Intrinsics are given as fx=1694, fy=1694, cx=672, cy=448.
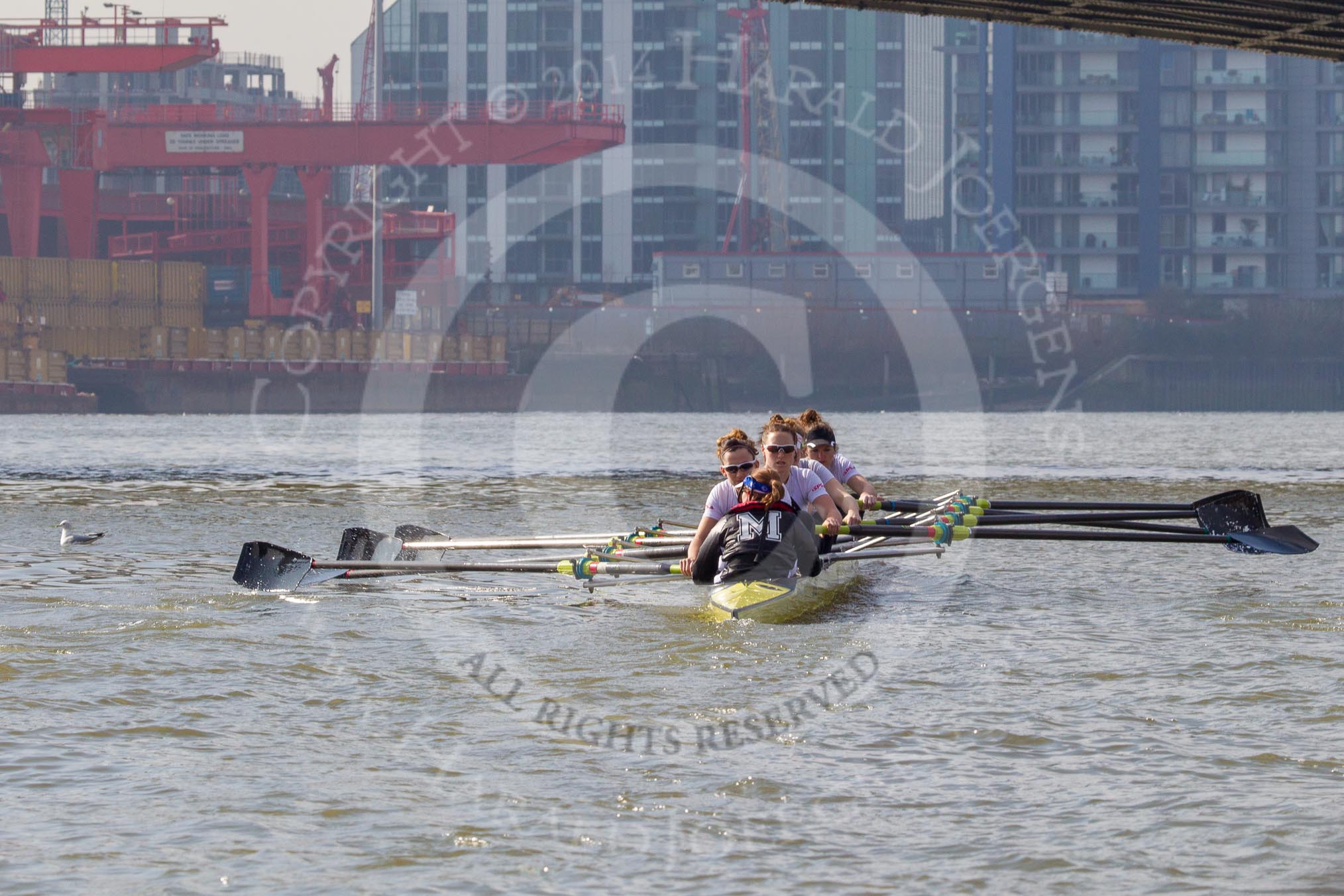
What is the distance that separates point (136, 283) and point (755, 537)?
8143 centimetres

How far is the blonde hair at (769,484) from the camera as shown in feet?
49.1

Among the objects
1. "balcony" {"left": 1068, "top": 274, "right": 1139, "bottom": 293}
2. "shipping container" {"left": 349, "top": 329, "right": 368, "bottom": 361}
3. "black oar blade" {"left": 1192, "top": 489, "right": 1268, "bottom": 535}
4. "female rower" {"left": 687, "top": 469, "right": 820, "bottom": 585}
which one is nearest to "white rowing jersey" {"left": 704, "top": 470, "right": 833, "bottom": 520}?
"female rower" {"left": 687, "top": 469, "right": 820, "bottom": 585}

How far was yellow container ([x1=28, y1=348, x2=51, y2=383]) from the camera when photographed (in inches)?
3302

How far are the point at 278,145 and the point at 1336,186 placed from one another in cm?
9279

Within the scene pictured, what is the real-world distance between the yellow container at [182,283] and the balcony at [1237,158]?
82164 millimetres

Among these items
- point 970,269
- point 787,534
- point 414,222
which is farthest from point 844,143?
point 787,534

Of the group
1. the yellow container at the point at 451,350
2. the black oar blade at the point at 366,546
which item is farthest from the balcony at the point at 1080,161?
the black oar blade at the point at 366,546

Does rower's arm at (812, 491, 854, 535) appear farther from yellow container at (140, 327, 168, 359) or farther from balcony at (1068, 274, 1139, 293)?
balcony at (1068, 274, 1139, 293)

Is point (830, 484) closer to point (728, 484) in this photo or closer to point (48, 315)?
point (728, 484)

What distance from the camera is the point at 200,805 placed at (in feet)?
30.2

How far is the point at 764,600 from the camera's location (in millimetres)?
14703

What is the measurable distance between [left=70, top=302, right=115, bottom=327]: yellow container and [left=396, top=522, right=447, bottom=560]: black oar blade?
73.7 metres

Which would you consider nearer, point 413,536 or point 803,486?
point 803,486

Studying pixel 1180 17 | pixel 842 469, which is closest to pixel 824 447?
pixel 842 469
